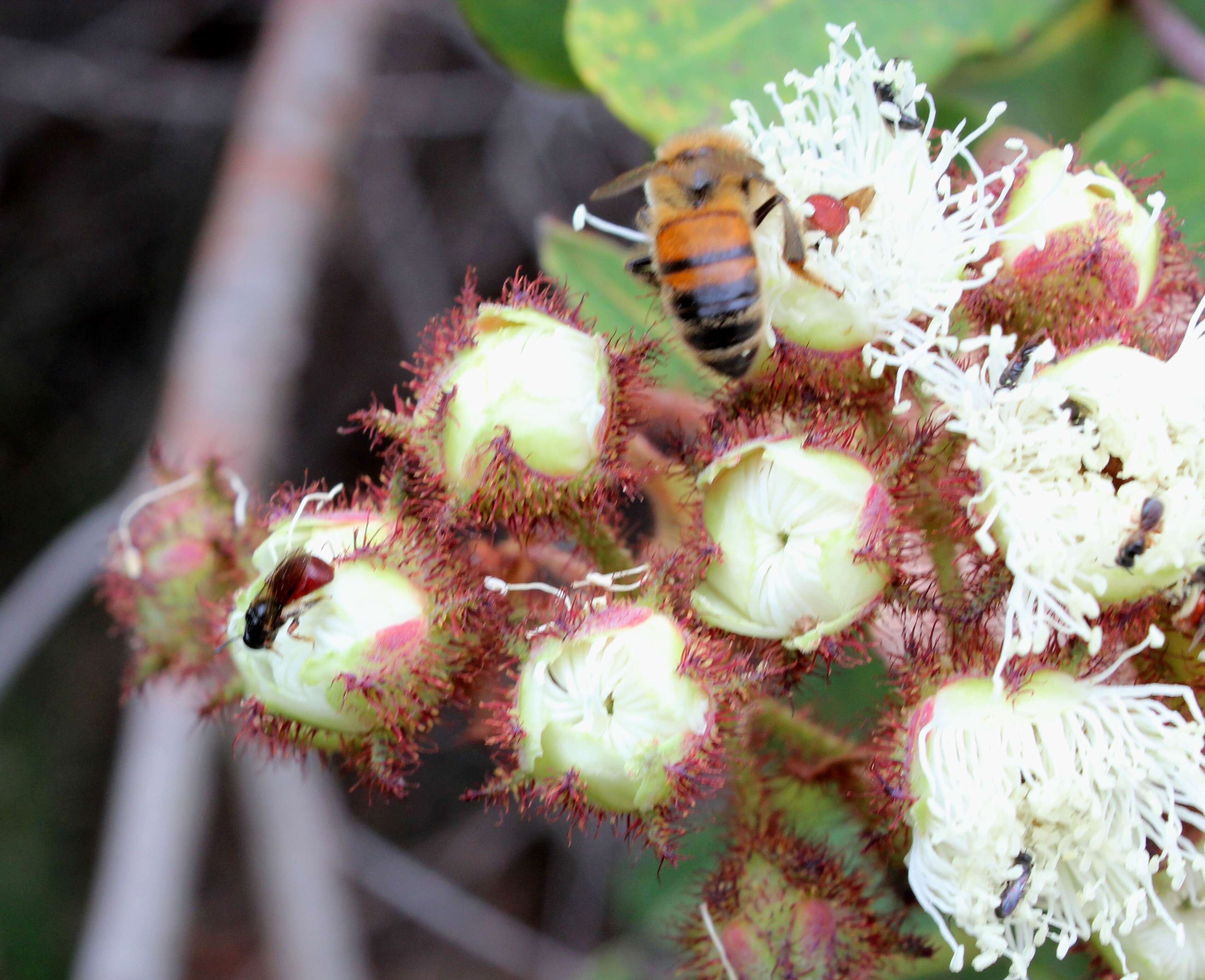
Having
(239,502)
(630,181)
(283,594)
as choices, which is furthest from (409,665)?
(630,181)

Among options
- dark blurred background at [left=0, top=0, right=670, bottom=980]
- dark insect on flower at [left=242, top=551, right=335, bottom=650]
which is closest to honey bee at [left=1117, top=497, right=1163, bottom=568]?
dark insect on flower at [left=242, top=551, right=335, bottom=650]

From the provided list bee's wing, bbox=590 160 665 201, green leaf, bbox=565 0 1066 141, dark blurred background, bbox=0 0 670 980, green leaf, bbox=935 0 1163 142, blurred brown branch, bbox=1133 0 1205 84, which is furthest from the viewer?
dark blurred background, bbox=0 0 670 980

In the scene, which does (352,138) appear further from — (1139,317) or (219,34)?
(1139,317)

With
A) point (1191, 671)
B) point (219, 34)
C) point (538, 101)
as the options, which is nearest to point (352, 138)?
point (538, 101)

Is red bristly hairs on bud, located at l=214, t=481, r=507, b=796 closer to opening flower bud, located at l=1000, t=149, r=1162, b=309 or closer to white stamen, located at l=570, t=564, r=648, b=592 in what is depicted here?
white stamen, located at l=570, t=564, r=648, b=592

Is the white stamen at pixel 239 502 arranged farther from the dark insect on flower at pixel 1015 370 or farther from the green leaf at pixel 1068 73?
the green leaf at pixel 1068 73

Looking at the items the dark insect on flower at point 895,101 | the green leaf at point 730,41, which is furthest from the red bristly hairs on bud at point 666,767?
the green leaf at point 730,41

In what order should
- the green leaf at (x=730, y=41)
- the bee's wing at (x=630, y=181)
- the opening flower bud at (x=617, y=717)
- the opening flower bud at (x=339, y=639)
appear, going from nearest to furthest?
the opening flower bud at (x=617, y=717) → the opening flower bud at (x=339, y=639) → the bee's wing at (x=630, y=181) → the green leaf at (x=730, y=41)

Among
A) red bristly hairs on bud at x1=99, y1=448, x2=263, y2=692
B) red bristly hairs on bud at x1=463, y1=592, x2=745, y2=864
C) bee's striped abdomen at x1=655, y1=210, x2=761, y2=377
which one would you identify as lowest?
red bristly hairs on bud at x1=99, y1=448, x2=263, y2=692
